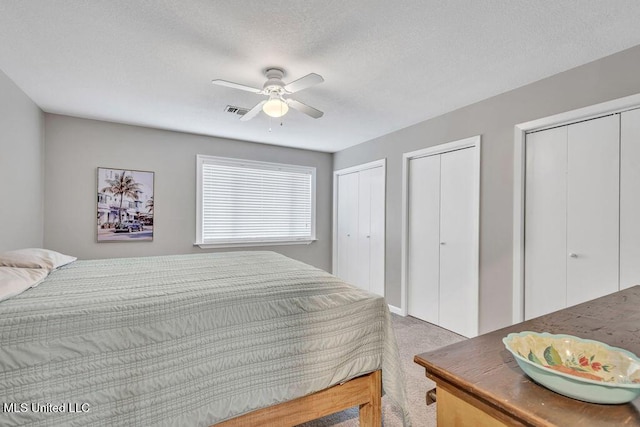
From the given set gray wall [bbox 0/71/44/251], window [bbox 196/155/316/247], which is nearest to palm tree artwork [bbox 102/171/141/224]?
gray wall [bbox 0/71/44/251]

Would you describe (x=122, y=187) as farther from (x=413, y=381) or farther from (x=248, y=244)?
(x=413, y=381)

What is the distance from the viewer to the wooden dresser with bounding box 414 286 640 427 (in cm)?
63

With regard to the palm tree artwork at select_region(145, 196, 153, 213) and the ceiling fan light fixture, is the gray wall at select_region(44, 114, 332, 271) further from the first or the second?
the ceiling fan light fixture

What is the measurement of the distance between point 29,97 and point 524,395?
13.9 feet

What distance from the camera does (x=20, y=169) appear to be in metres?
2.74

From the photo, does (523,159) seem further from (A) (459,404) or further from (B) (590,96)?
(A) (459,404)

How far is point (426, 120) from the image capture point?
3.53 metres

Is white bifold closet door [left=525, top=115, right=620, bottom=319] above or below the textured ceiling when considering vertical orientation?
below

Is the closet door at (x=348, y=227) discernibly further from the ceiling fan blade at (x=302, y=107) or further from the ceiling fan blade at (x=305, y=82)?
the ceiling fan blade at (x=305, y=82)

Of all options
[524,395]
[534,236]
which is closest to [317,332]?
[524,395]

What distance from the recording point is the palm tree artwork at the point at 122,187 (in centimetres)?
364

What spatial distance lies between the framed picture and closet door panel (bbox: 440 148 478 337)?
12.0 feet

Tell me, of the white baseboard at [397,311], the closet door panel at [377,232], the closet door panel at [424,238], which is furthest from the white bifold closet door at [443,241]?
the closet door panel at [377,232]

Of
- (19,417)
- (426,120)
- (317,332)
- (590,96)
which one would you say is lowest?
(19,417)
